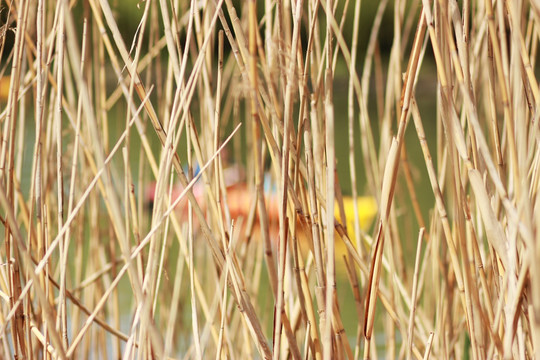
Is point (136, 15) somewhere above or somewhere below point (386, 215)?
above

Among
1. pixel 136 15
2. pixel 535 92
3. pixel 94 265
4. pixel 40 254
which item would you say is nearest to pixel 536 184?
pixel 535 92

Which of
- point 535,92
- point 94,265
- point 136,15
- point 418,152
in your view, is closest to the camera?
point 535,92

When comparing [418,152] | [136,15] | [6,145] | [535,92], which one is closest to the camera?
[535,92]

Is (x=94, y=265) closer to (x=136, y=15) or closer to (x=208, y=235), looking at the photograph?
(x=208, y=235)

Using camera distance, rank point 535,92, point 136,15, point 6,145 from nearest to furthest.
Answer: point 535,92, point 6,145, point 136,15

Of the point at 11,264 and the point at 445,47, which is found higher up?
the point at 445,47

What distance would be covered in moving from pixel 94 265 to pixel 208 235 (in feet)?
1.38

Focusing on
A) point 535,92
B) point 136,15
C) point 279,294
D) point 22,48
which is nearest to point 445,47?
point 535,92

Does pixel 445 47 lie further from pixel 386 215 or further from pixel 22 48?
pixel 22 48

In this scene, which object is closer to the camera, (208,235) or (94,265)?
(208,235)

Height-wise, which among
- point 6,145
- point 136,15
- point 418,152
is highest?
point 136,15

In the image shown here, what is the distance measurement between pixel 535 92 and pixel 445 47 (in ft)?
0.18

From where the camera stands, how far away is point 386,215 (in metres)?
0.41

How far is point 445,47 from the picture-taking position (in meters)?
0.38
